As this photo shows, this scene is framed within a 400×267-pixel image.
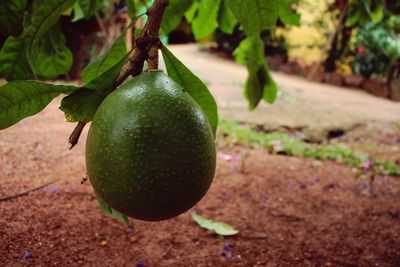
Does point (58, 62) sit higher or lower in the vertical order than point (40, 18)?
lower

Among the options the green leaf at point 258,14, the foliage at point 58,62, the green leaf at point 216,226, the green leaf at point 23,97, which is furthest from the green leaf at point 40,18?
the green leaf at point 216,226

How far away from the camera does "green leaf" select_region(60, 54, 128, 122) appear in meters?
0.73

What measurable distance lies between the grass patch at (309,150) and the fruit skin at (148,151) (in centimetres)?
207

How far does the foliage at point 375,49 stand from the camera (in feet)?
22.7

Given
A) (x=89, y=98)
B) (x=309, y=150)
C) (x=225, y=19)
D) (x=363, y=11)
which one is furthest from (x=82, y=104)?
(x=309, y=150)

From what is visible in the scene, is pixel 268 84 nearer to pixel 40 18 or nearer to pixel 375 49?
pixel 40 18

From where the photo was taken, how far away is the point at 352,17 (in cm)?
222

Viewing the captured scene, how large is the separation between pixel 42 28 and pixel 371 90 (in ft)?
23.3

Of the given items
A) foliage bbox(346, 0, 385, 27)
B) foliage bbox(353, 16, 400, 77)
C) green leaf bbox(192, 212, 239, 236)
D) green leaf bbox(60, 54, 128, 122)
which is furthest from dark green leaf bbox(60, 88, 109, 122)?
foliage bbox(353, 16, 400, 77)

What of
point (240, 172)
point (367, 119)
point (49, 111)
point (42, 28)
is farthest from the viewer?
point (367, 119)

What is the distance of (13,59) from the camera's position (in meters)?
0.91

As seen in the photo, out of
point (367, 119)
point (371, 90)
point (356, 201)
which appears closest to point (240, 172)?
point (356, 201)

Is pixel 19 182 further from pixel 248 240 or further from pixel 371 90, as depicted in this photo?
pixel 371 90

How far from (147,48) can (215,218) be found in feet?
3.21
